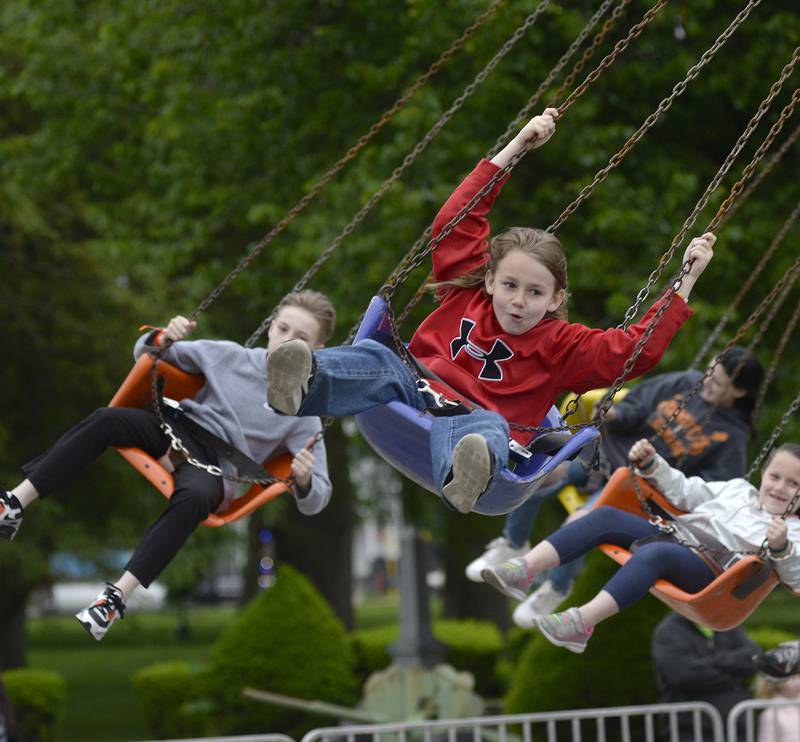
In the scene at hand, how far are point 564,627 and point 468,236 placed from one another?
152cm

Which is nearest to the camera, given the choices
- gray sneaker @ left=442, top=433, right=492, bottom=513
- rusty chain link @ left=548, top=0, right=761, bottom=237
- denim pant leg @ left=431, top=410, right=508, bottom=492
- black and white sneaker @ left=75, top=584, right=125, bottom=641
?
gray sneaker @ left=442, top=433, right=492, bottom=513

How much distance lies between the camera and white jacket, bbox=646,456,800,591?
565 centimetres

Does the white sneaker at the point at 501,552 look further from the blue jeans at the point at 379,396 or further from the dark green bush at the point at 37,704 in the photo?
the dark green bush at the point at 37,704

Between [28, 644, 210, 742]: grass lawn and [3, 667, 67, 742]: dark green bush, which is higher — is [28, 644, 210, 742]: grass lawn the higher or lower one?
the higher one

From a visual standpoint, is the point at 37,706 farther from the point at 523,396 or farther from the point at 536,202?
the point at 523,396

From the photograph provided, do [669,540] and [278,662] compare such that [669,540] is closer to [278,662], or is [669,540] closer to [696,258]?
[696,258]

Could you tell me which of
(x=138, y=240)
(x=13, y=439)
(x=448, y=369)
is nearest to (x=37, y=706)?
(x=13, y=439)

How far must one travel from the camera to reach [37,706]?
13797mm

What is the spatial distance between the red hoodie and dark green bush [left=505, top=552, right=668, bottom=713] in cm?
548

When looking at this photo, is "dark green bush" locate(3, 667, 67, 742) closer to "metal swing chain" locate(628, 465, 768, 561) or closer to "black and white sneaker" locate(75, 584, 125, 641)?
"black and white sneaker" locate(75, 584, 125, 641)

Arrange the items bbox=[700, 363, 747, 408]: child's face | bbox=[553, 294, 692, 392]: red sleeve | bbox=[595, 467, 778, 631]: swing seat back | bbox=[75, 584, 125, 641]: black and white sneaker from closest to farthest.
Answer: bbox=[553, 294, 692, 392]: red sleeve < bbox=[75, 584, 125, 641]: black and white sneaker < bbox=[595, 467, 778, 631]: swing seat back < bbox=[700, 363, 747, 408]: child's face

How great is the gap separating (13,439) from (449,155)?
18.7ft

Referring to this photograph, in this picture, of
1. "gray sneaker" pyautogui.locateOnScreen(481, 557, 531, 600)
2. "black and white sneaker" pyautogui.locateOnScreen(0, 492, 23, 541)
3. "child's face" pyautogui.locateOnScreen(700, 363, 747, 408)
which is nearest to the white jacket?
"gray sneaker" pyautogui.locateOnScreen(481, 557, 531, 600)

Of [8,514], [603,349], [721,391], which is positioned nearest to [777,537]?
[603,349]
